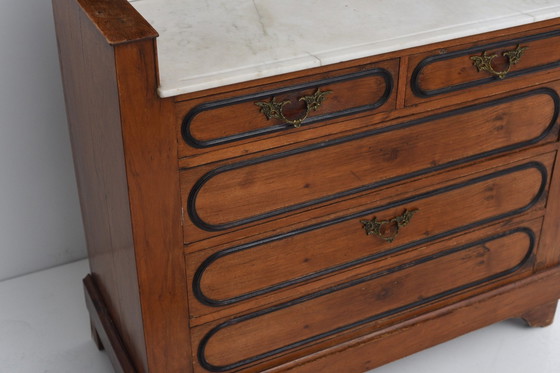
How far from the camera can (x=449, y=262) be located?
7.30ft

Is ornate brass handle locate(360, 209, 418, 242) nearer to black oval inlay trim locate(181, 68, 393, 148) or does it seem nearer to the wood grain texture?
black oval inlay trim locate(181, 68, 393, 148)

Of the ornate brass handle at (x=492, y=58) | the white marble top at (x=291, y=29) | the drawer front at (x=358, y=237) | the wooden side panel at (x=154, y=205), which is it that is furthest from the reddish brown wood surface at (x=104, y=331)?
the ornate brass handle at (x=492, y=58)

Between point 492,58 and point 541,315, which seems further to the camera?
point 541,315

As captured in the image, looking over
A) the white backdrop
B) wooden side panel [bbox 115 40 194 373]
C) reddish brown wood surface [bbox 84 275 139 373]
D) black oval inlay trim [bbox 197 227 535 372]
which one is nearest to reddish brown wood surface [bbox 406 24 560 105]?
black oval inlay trim [bbox 197 227 535 372]

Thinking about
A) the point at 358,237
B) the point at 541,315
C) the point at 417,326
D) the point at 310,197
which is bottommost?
the point at 541,315

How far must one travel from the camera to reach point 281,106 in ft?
5.68

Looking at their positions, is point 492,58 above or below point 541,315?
above

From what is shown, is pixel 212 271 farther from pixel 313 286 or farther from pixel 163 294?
pixel 313 286

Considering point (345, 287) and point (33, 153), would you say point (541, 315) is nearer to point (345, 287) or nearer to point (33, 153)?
→ point (345, 287)

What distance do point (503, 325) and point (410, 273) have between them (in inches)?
21.7

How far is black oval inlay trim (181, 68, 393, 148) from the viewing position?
1665mm

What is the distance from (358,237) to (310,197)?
206 millimetres

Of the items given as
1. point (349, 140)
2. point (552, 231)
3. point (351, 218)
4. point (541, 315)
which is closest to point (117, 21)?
point (349, 140)

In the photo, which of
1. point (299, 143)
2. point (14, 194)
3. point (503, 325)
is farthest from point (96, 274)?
point (503, 325)
